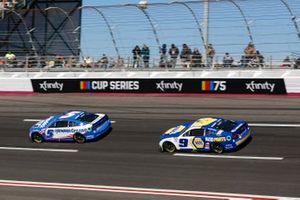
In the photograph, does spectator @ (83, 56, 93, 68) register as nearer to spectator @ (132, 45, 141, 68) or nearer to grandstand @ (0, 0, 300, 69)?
grandstand @ (0, 0, 300, 69)

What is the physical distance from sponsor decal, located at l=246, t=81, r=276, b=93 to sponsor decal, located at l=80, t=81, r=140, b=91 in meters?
5.79

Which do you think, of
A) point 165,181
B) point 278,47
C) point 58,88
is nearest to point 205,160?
point 165,181

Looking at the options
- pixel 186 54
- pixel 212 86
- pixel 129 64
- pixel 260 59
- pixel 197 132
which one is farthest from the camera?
pixel 129 64

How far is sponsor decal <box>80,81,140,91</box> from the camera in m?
28.3

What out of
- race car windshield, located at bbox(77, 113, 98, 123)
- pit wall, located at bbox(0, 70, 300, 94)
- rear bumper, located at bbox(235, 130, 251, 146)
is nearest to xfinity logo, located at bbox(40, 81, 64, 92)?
pit wall, located at bbox(0, 70, 300, 94)

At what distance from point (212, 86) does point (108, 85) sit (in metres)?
5.73

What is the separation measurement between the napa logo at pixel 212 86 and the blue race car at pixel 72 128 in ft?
20.3

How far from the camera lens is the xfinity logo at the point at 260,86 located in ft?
81.3

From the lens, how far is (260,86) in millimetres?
25000

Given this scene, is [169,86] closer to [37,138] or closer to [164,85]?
[164,85]

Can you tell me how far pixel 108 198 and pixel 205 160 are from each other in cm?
452

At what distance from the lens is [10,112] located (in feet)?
91.7

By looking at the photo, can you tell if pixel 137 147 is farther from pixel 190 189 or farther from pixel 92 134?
pixel 190 189

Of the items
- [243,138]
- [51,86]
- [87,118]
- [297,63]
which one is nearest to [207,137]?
[243,138]
